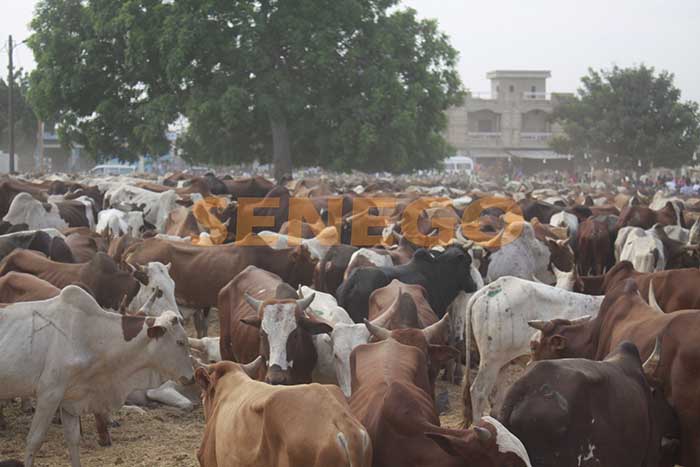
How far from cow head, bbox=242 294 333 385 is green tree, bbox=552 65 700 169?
41.9 metres

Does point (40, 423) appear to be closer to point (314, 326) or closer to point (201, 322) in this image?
point (314, 326)

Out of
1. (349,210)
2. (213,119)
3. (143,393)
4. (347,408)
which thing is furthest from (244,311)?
(213,119)

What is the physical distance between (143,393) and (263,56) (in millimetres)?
22482

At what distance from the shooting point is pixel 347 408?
4801 mm

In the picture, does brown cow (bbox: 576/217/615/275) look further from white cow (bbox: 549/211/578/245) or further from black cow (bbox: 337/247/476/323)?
black cow (bbox: 337/247/476/323)

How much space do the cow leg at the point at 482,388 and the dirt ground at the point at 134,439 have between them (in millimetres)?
385

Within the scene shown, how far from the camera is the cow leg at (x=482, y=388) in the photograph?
8109mm

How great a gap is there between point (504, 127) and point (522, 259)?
2587 inches

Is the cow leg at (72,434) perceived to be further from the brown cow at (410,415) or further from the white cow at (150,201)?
the white cow at (150,201)

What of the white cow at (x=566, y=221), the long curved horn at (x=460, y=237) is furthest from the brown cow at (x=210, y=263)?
the white cow at (x=566, y=221)

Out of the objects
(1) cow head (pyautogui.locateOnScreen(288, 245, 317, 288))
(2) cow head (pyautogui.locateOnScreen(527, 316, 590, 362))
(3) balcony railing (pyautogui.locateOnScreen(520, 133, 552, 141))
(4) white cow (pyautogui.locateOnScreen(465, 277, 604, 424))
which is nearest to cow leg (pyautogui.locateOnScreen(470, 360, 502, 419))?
(4) white cow (pyautogui.locateOnScreen(465, 277, 604, 424))

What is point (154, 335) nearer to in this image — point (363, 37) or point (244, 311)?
point (244, 311)

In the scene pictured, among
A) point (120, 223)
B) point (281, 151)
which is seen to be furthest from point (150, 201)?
point (281, 151)

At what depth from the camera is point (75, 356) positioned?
675 cm
